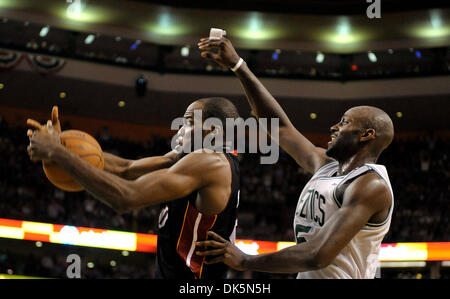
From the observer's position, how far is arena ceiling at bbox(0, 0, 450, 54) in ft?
60.9

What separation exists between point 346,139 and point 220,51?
989mm

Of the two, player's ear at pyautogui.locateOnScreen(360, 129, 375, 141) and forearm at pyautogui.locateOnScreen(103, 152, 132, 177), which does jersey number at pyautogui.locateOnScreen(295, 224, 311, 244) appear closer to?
player's ear at pyautogui.locateOnScreen(360, 129, 375, 141)

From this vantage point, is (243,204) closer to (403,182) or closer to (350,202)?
(403,182)

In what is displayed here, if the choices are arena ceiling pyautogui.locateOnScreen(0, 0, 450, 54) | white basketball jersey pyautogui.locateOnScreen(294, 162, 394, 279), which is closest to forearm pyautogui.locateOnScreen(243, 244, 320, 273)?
white basketball jersey pyautogui.locateOnScreen(294, 162, 394, 279)

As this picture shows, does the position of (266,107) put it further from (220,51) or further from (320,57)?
(320,57)

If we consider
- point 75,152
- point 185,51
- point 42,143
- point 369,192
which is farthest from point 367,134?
point 185,51

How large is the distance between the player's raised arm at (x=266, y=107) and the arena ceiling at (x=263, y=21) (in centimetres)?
1496

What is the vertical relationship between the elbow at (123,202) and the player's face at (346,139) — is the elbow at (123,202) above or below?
below

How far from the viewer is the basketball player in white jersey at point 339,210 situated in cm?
320

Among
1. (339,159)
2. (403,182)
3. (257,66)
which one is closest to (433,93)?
(403,182)

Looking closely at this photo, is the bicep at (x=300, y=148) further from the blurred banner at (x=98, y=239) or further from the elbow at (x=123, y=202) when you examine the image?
the blurred banner at (x=98, y=239)

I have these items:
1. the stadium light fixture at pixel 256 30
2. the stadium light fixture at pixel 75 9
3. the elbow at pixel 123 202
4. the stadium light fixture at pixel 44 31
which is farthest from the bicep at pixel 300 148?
the stadium light fixture at pixel 44 31

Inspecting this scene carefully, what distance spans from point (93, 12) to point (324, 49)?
7.69 m

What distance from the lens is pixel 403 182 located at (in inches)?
685
